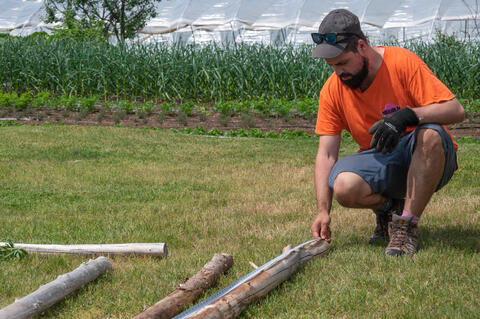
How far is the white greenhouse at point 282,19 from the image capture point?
2434 cm

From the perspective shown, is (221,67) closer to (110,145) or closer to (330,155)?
(110,145)

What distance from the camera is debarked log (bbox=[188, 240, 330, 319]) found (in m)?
2.61

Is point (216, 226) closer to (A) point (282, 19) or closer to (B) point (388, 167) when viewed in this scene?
(B) point (388, 167)

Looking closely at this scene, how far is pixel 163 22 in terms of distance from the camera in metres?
28.6

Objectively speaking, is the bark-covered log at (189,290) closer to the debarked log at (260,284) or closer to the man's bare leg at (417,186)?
the debarked log at (260,284)

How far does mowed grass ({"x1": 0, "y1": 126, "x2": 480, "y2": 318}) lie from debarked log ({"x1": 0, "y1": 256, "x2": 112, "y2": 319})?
6 cm

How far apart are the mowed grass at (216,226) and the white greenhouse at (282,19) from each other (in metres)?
17.0

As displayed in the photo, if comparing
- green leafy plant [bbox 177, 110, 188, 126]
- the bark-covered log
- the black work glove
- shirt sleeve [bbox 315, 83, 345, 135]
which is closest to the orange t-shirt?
shirt sleeve [bbox 315, 83, 345, 135]

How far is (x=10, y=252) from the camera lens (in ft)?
12.3

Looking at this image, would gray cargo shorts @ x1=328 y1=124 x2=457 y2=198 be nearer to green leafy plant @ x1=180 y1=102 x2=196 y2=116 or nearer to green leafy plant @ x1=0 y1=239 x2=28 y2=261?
green leafy plant @ x1=0 y1=239 x2=28 y2=261

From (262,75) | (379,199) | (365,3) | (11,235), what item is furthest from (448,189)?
(365,3)

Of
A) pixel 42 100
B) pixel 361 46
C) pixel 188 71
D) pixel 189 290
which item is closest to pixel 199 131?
pixel 188 71

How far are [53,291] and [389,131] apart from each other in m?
1.94

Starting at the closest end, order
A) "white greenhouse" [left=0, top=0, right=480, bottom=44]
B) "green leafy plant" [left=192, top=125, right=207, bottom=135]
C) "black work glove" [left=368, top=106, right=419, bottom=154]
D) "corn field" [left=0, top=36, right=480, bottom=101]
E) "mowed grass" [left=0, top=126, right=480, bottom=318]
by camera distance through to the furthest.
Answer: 1. "mowed grass" [left=0, top=126, right=480, bottom=318]
2. "black work glove" [left=368, top=106, right=419, bottom=154]
3. "green leafy plant" [left=192, top=125, right=207, bottom=135]
4. "corn field" [left=0, top=36, right=480, bottom=101]
5. "white greenhouse" [left=0, top=0, right=480, bottom=44]
